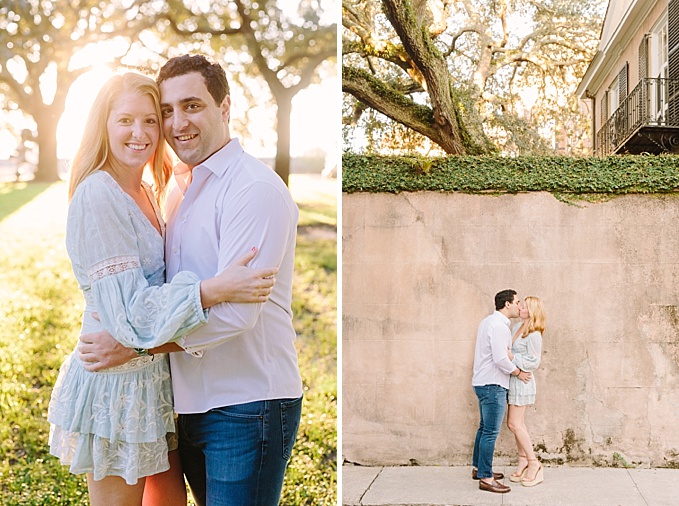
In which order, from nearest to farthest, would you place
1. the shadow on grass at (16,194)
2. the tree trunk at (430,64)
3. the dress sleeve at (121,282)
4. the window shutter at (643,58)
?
the dress sleeve at (121,282) < the shadow on grass at (16,194) < the tree trunk at (430,64) < the window shutter at (643,58)

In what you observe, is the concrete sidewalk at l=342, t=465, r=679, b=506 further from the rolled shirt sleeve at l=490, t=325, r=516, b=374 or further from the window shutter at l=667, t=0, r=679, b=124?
the window shutter at l=667, t=0, r=679, b=124

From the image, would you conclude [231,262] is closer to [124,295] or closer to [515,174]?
[124,295]

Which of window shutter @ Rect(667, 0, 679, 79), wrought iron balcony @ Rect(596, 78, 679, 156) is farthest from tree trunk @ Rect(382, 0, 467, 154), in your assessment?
window shutter @ Rect(667, 0, 679, 79)

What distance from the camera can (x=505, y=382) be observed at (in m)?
4.17

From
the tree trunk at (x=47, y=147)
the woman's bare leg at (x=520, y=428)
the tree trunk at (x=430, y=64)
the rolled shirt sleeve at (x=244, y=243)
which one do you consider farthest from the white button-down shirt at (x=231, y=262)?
the tree trunk at (x=430, y=64)

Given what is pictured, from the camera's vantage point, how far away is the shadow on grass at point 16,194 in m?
5.10

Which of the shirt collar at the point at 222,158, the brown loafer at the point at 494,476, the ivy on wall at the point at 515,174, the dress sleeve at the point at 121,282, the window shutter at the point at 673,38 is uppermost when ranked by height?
the window shutter at the point at 673,38

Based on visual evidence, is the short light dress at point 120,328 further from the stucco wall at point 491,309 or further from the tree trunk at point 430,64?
the tree trunk at point 430,64

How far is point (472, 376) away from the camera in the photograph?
4574 mm

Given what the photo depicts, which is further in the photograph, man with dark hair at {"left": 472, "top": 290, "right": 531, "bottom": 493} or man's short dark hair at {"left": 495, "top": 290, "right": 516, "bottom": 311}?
man's short dark hair at {"left": 495, "top": 290, "right": 516, "bottom": 311}

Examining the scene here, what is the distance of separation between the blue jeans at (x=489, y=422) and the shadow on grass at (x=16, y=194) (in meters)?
3.39

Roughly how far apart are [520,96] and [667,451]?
5.29 meters

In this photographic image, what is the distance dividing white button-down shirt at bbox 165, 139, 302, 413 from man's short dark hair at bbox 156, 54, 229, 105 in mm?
141

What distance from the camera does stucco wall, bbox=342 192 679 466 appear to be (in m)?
4.48
